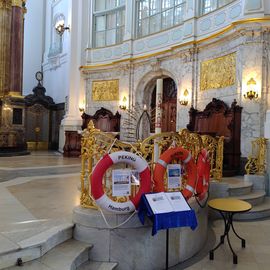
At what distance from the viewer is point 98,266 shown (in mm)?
3428

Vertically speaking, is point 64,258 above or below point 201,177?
below

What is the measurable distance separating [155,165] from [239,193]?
3232mm

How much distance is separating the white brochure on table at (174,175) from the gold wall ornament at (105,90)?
1037 centimetres

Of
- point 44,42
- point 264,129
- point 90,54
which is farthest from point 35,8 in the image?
point 264,129

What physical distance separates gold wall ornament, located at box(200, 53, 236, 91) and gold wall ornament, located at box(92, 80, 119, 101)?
476cm

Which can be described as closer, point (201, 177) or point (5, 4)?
point (201, 177)

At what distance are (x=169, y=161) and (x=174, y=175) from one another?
23 cm

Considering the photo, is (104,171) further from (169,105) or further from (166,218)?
(169,105)

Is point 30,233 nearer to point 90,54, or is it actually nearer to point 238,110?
point 238,110

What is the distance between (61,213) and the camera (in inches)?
169

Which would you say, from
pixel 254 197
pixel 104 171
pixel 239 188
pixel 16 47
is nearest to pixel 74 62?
pixel 16 47

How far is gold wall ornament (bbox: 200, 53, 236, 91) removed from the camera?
9438 millimetres

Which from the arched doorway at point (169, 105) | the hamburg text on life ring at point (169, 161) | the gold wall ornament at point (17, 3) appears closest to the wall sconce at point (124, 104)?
the arched doorway at point (169, 105)

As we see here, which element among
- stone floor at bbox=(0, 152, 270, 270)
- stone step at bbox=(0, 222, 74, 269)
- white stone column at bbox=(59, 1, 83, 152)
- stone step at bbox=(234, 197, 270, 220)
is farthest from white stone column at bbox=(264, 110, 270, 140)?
white stone column at bbox=(59, 1, 83, 152)
